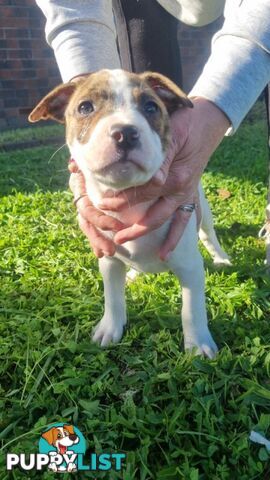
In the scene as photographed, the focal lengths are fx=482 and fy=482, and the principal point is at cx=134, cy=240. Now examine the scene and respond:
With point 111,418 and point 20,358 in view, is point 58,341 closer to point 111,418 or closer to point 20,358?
point 20,358

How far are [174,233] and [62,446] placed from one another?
80 centimetres

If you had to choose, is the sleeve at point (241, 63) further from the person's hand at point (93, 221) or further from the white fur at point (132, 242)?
the person's hand at point (93, 221)

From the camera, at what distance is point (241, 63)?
169cm

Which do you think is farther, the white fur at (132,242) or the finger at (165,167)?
the finger at (165,167)

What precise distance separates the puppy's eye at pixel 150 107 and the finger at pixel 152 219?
1.01 feet

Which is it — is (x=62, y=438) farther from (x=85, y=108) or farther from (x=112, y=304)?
(x=85, y=108)

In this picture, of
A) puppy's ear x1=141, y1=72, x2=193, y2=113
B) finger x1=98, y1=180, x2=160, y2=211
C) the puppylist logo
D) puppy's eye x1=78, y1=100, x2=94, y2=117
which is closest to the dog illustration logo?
the puppylist logo

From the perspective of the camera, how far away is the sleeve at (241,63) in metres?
1.69

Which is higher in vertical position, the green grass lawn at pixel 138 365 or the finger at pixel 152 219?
the finger at pixel 152 219

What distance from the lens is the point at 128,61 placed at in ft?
9.66

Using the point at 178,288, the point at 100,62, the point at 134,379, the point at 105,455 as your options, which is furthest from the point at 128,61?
the point at 105,455

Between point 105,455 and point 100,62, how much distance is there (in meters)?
1.50

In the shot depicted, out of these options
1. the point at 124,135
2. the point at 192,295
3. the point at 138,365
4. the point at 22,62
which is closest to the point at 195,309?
the point at 192,295

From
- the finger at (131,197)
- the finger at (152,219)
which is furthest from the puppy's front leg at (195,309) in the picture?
the finger at (131,197)
